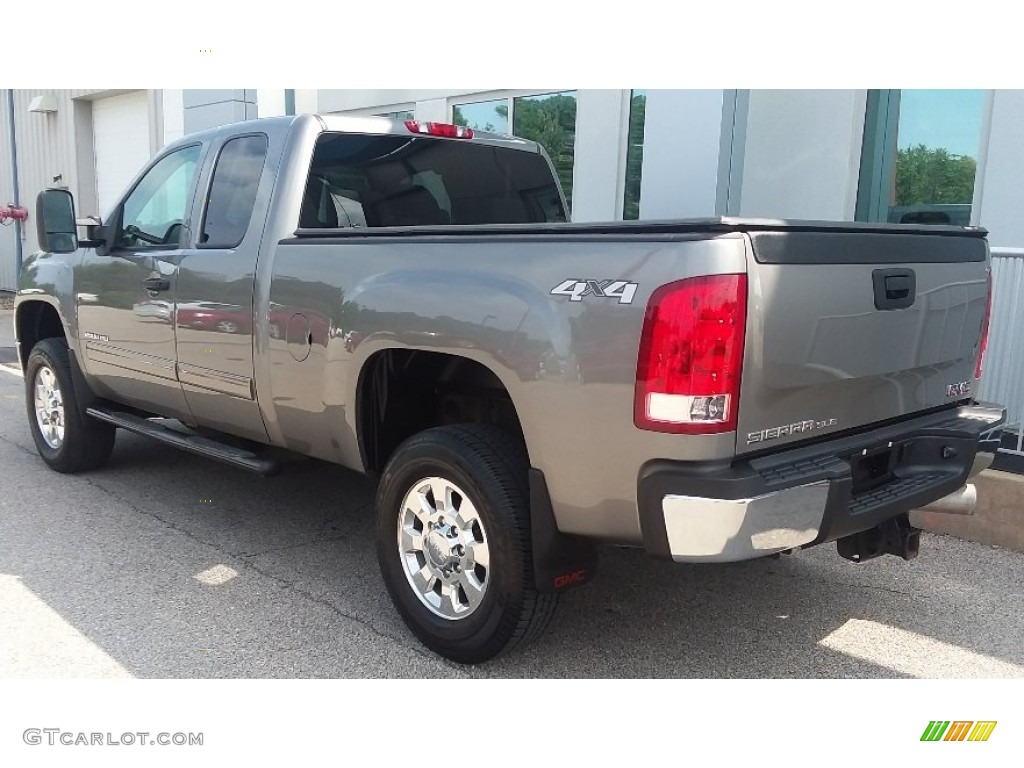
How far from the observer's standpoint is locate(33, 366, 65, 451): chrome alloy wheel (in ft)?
18.3

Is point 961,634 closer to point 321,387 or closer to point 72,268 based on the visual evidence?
point 321,387

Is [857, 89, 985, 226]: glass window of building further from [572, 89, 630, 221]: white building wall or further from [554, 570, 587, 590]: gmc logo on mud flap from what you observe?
[554, 570, 587, 590]: gmc logo on mud flap

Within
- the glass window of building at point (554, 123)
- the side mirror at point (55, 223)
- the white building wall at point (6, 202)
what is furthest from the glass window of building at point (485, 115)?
the white building wall at point (6, 202)

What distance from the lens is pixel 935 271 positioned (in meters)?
3.16

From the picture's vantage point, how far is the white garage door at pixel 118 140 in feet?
49.1

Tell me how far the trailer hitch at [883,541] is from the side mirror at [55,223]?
427cm

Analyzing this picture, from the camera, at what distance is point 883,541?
3.31 metres

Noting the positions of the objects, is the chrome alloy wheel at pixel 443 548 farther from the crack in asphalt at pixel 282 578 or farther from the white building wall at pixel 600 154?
the white building wall at pixel 600 154

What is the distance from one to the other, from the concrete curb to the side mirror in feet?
15.9

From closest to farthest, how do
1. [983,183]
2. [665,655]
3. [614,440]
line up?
[614,440], [665,655], [983,183]

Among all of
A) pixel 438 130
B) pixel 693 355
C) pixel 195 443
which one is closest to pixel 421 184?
pixel 438 130

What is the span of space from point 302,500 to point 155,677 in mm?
2114

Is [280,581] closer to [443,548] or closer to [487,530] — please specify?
[443,548]
